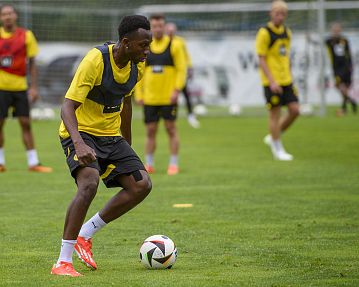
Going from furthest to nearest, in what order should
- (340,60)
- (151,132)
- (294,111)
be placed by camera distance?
(340,60)
(294,111)
(151,132)

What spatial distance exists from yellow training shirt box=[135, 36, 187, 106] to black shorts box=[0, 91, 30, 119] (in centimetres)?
172

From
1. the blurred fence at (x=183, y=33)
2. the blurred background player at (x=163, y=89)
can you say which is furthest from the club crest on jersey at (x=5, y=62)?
the blurred fence at (x=183, y=33)

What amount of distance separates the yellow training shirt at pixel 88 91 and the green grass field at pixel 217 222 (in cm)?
106

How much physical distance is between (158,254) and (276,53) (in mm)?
9101

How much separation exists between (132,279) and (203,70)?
2203 cm

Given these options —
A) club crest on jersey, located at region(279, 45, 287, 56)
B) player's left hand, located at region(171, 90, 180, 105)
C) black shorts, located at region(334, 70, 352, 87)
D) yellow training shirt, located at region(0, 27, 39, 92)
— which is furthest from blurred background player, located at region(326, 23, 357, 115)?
yellow training shirt, located at region(0, 27, 39, 92)

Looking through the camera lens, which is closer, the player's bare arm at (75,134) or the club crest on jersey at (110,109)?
the player's bare arm at (75,134)

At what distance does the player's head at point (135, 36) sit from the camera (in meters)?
7.21

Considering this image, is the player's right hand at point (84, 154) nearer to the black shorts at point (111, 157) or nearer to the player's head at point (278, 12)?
the black shorts at point (111, 157)

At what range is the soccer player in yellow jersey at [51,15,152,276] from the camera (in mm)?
7020

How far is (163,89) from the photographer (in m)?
14.5

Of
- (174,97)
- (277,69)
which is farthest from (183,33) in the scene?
(174,97)

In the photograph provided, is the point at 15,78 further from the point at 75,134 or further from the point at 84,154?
the point at 84,154

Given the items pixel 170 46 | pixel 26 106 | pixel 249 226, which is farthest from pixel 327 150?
pixel 249 226
